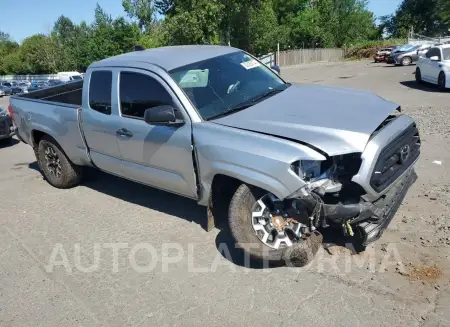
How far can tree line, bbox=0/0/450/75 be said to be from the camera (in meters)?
41.4

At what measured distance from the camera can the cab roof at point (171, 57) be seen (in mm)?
4441

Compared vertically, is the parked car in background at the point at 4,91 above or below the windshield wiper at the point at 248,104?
below

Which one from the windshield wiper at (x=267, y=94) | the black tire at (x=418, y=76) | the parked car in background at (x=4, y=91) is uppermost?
the windshield wiper at (x=267, y=94)

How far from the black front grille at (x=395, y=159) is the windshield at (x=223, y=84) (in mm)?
1440

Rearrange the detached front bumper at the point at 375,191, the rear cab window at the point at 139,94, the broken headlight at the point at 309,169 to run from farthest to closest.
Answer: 1. the rear cab window at the point at 139,94
2. the broken headlight at the point at 309,169
3. the detached front bumper at the point at 375,191

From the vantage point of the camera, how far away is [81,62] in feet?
215

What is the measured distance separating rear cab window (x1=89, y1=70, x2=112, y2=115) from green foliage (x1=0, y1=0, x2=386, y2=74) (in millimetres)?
36962

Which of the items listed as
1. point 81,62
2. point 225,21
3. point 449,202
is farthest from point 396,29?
point 449,202

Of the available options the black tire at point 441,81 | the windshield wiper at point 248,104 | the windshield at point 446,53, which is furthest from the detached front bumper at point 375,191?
the windshield at point 446,53

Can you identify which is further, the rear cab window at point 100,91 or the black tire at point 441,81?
the black tire at point 441,81

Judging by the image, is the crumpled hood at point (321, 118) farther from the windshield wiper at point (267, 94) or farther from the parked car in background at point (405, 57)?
the parked car in background at point (405, 57)

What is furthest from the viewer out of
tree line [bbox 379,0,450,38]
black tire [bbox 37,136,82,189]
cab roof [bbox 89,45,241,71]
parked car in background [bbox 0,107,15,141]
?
tree line [bbox 379,0,450,38]

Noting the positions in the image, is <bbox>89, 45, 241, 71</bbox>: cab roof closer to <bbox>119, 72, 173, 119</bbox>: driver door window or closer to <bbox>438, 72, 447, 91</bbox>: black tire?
<bbox>119, 72, 173, 119</bbox>: driver door window

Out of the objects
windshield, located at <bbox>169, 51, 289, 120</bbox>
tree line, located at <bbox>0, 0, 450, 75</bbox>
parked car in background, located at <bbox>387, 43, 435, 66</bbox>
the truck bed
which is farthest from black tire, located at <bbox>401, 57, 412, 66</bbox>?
windshield, located at <bbox>169, 51, 289, 120</bbox>
